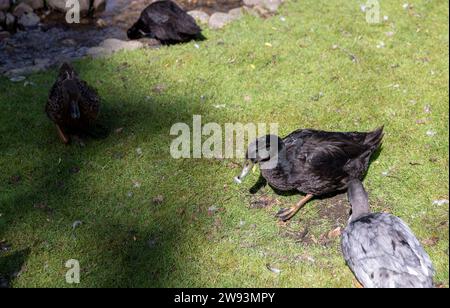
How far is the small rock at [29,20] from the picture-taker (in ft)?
31.9

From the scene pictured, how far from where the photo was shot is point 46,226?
514 centimetres

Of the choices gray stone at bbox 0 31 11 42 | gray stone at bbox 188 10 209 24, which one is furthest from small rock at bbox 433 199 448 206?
gray stone at bbox 0 31 11 42

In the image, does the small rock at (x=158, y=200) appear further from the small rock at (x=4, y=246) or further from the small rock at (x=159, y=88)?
the small rock at (x=159, y=88)

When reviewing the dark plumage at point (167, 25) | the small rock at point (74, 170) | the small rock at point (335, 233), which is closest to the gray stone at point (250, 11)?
the dark plumage at point (167, 25)

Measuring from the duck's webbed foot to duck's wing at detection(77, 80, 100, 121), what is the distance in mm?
2709

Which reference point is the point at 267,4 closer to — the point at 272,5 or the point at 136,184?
the point at 272,5

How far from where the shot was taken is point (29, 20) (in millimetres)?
9797

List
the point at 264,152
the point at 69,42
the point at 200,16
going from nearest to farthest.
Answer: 1. the point at 264,152
2. the point at 69,42
3. the point at 200,16

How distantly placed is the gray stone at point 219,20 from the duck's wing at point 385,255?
5588 millimetres

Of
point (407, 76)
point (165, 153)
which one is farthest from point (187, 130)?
point (407, 76)

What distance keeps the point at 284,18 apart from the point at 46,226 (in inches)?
239

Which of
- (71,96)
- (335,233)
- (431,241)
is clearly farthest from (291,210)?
(71,96)

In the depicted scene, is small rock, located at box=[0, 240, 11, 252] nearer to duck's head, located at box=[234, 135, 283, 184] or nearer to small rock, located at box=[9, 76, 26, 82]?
duck's head, located at box=[234, 135, 283, 184]

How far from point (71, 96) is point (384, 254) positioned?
13.1 feet
